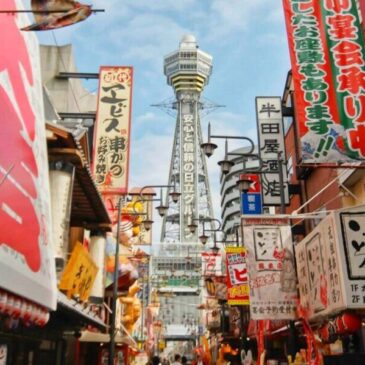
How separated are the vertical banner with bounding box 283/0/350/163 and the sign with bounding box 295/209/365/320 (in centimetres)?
150

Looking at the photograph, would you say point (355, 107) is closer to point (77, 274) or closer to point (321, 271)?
point (321, 271)

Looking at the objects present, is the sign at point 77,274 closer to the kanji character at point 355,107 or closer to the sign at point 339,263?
the sign at point 339,263

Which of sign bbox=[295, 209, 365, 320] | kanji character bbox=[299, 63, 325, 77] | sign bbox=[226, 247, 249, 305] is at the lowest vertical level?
sign bbox=[295, 209, 365, 320]

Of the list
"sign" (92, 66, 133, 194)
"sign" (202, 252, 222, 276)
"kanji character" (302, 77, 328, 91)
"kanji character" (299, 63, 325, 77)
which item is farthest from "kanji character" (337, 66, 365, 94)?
"sign" (202, 252, 222, 276)

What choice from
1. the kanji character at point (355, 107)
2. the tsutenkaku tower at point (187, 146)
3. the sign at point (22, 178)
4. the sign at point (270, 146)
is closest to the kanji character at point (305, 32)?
the kanji character at point (355, 107)

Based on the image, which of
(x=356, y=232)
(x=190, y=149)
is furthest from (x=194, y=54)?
(x=356, y=232)

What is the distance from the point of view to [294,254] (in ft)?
36.2

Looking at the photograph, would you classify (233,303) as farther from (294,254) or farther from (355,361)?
(355,361)

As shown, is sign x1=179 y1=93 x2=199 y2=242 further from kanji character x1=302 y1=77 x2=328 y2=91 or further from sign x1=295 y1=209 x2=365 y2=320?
sign x1=295 y1=209 x2=365 y2=320

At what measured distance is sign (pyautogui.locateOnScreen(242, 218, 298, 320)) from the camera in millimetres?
10945

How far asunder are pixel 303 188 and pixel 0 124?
15.7 m

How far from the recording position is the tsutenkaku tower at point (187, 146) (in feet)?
482

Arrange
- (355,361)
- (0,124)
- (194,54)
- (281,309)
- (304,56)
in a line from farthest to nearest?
(194,54) < (281,309) < (304,56) < (355,361) < (0,124)

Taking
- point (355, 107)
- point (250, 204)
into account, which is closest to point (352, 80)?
point (355, 107)
